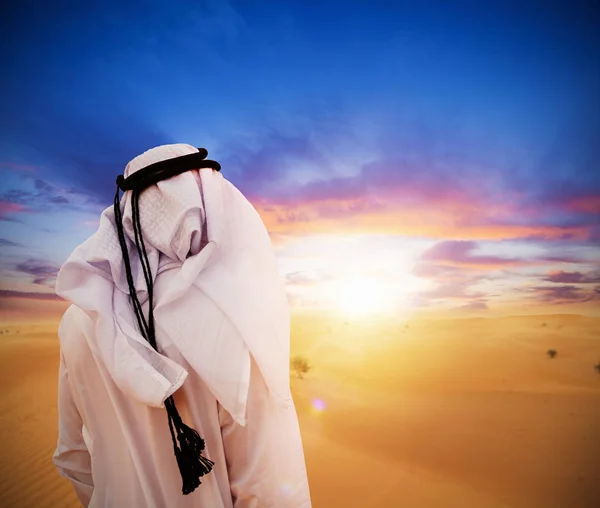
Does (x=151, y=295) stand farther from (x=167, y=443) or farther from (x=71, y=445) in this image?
(x=71, y=445)

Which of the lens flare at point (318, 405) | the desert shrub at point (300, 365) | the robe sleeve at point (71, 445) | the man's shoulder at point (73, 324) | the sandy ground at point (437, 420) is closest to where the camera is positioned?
the man's shoulder at point (73, 324)

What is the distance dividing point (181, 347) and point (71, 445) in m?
0.90

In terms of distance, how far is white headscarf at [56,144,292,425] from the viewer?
1298 millimetres

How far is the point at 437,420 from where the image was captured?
6375 millimetres

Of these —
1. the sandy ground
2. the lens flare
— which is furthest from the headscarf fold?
Answer: the lens flare

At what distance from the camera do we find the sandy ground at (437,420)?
4.96 metres

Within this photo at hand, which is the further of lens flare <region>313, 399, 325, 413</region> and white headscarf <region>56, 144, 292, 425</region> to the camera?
lens flare <region>313, 399, 325, 413</region>

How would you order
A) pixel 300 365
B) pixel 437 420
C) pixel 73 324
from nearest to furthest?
pixel 73 324 → pixel 437 420 → pixel 300 365

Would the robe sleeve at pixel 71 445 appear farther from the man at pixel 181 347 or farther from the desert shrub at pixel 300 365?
the desert shrub at pixel 300 365

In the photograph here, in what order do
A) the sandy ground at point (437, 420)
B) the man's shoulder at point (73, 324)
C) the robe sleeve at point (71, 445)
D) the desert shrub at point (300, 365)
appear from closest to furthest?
1. the man's shoulder at point (73, 324)
2. the robe sleeve at point (71, 445)
3. the sandy ground at point (437, 420)
4. the desert shrub at point (300, 365)

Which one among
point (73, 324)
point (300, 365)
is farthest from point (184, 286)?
point (300, 365)

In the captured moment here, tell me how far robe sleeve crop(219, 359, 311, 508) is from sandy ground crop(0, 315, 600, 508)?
148 inches

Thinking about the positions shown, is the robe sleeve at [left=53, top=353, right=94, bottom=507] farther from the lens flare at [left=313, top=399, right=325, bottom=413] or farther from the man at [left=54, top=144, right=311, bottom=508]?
the lens flare at [left=313, top=399, right=325, bottom=413]

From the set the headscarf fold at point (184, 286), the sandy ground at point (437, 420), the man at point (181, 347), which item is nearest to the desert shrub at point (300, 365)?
the sandy ground at point (437, 420)
